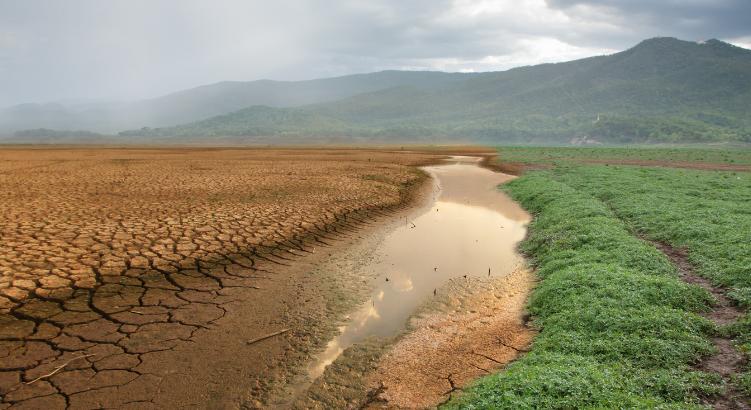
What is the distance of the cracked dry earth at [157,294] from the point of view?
5.66 meters

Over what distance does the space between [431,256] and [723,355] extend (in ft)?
23.6

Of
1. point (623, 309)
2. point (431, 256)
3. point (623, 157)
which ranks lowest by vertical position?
point (431, 256)

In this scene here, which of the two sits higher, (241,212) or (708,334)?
(241,212)

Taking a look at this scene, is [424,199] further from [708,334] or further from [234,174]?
[708,334]

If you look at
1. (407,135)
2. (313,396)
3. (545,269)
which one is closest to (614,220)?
(545,269)

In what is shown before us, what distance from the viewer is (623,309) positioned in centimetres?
716

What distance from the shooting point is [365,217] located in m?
16.5

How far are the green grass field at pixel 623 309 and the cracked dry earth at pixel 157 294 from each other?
3.76 m

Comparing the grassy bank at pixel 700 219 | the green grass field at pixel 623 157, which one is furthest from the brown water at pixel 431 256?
the green grass field at pixel 623 157

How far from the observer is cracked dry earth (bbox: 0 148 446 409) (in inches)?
223

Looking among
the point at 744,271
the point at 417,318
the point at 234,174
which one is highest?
the point at 234,174

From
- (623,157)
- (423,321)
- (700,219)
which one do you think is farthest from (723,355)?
(623,157)

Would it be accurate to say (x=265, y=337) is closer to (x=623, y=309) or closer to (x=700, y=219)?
(x=623, y=309)

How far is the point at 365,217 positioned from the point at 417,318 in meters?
8.74
